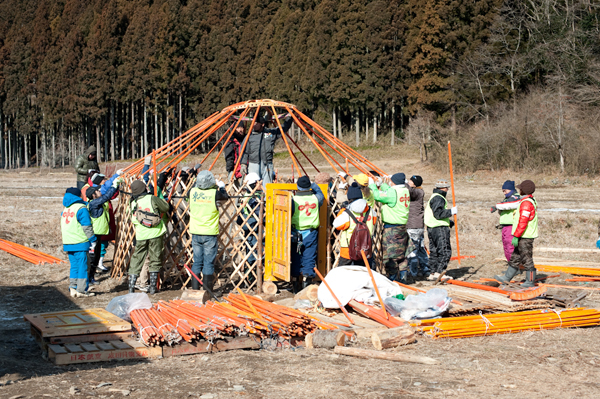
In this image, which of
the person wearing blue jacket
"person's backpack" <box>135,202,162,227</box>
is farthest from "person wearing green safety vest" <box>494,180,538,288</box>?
the person wearing blue jacket

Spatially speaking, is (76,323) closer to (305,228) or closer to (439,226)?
(305,228)

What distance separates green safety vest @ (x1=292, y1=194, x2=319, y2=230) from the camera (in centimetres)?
703

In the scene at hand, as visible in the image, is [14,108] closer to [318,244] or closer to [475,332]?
[318,244]

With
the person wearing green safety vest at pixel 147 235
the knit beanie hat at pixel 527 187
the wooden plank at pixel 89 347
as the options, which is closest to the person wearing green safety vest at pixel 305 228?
the person wearing green safety vest at pixel 147 235

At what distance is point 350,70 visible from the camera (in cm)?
3012

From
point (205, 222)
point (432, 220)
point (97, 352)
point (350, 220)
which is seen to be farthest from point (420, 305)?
point (97, 352)

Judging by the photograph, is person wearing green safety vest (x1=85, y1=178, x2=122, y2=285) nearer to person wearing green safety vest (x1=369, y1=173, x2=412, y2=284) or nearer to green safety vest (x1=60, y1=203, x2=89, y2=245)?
green safety vest (x1=60, y1=203, x2=89, y2=245)

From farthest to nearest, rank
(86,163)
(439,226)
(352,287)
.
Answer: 1. (86,163)
2. (439,226)
3. (352,287)

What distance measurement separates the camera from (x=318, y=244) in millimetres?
7613

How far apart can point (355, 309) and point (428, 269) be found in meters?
2.85

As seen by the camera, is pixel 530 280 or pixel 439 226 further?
pixel 439 226

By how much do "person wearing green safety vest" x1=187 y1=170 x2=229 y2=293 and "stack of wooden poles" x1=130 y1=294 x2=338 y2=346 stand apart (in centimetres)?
128

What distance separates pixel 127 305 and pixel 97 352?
1004 mm

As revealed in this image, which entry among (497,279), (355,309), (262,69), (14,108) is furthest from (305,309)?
(14,108)
